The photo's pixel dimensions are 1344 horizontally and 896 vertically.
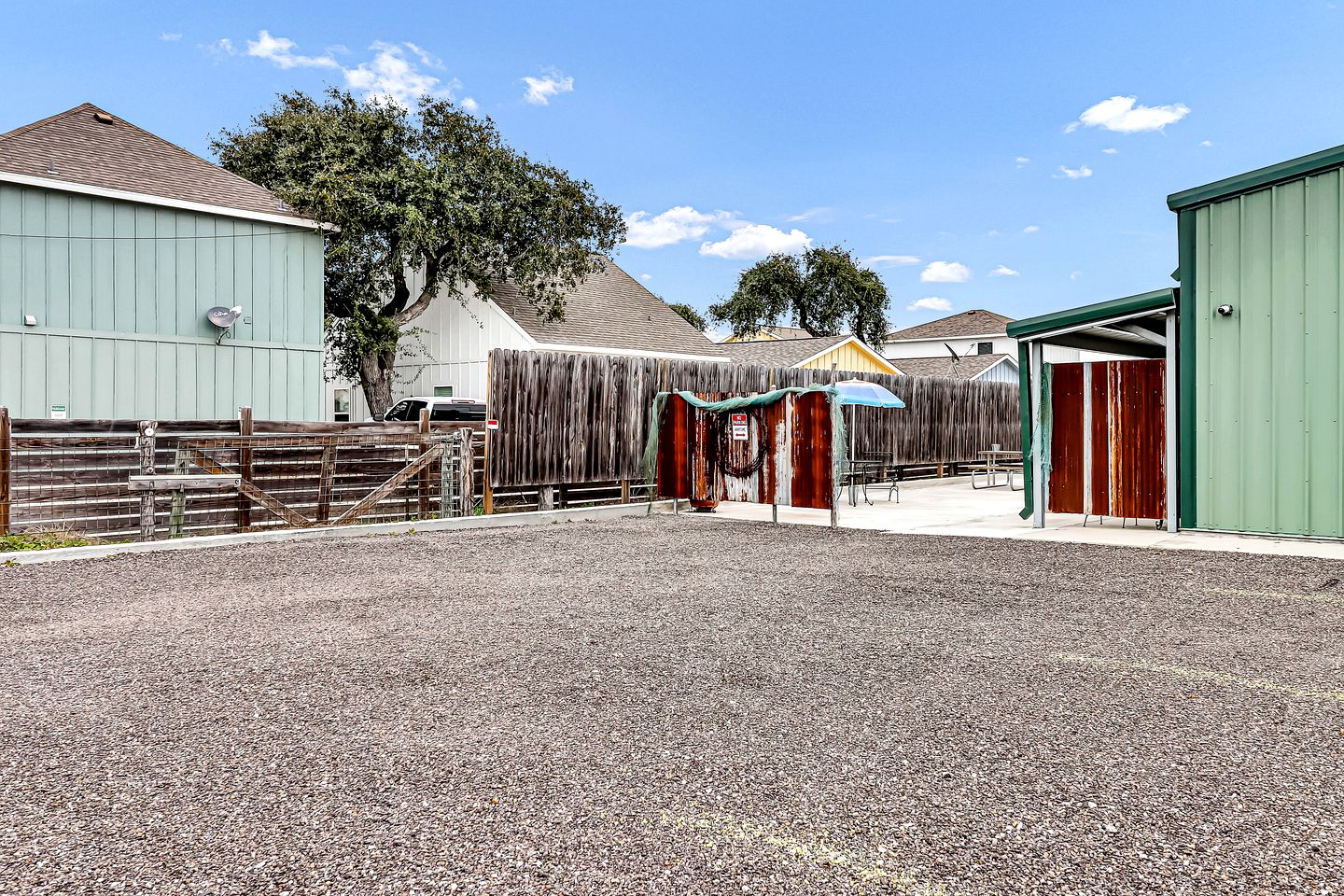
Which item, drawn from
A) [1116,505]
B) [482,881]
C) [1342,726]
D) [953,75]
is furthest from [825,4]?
[482,881]

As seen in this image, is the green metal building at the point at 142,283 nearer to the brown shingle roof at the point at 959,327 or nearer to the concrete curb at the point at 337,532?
the concrete curb at the point at 337,532

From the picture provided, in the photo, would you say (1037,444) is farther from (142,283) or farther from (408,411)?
(408,411)

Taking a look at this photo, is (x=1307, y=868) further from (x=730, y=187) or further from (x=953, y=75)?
(x=730, y=187)

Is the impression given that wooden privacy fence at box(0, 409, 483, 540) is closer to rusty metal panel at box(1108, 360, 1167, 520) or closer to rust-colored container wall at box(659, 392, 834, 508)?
rust-colored container wall at box(659, 392, 834, 508)

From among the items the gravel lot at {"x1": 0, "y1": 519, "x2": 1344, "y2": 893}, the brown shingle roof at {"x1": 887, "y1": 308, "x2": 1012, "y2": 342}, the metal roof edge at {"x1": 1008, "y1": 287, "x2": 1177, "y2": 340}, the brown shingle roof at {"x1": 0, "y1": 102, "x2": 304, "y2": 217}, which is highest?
the brown shingle roof at {"x1": 887, "y1": 308, "x2": 1012, "y2": 342}

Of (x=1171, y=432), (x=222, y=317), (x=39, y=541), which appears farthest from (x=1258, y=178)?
(x=222, y=317)

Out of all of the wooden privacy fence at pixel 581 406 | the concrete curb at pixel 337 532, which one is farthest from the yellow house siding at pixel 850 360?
the concrete curb at pixel 337 532

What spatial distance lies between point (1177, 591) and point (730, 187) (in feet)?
116

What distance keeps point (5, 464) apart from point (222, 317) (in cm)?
830

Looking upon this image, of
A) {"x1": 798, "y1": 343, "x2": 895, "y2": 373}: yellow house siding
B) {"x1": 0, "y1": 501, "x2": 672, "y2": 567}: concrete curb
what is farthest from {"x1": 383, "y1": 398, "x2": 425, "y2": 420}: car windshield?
{"x1": 798, "y1": 343, "x2": 895, "y2": 373}: yellow house siding

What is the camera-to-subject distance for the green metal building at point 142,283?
15.0 metres

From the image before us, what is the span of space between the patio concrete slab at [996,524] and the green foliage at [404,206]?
49.0ft

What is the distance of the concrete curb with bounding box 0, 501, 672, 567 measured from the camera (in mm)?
8617

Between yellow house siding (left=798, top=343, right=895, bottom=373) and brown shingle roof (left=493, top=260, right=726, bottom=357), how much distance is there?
13.7 ft
